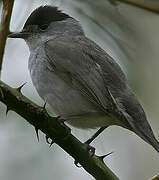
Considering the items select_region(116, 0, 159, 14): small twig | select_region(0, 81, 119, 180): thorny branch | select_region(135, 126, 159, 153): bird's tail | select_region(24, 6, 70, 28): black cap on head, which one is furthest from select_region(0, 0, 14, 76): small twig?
select_region(24, 6, 70, 28): black cap on head

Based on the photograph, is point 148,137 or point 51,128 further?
point 148,137

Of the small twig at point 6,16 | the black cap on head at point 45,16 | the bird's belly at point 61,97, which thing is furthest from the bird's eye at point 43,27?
the small twig at point 6,16

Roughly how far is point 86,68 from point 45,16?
4.59 feet

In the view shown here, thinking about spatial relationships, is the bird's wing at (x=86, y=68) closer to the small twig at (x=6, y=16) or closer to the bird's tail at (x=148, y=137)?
the bird's tail at (x=148, y=137)

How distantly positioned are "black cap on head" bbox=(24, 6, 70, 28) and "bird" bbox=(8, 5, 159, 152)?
493mm

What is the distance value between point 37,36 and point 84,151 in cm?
281

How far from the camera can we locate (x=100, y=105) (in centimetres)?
393

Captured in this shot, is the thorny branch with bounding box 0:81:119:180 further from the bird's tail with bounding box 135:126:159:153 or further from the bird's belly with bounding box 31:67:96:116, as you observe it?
the bird's belly with bounding box 31:67:96:116

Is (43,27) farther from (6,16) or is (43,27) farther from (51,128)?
(6,16)

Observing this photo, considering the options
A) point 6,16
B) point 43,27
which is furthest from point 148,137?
point 43,27

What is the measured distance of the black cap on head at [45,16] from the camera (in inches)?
211

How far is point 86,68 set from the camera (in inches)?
172

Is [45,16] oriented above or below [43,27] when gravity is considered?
above

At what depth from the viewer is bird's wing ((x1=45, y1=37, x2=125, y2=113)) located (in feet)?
13.4
